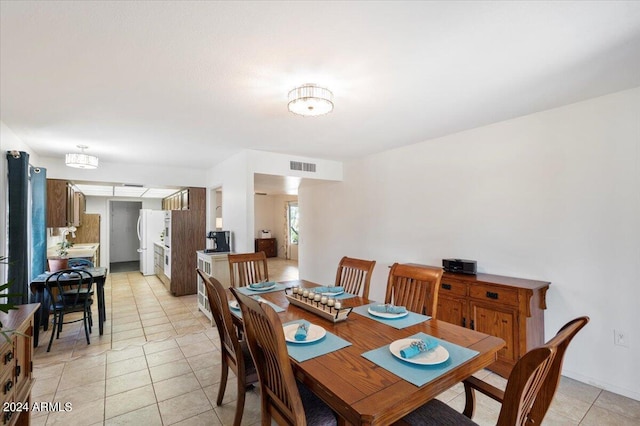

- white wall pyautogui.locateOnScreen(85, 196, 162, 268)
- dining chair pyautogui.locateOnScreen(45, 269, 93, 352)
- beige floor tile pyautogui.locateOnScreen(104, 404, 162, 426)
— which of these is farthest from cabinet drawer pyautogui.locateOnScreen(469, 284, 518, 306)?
white wall pyautogui.locateOnScreen(85, 196, 162, 268)

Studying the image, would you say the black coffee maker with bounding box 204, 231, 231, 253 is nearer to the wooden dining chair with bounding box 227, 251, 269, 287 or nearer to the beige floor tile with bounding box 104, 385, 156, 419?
the wooden dining chair with bounding box 227, 251, 269, 287

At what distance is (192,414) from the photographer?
214cm

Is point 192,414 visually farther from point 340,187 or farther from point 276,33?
point 340,187

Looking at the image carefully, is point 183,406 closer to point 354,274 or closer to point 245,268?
point 245,268

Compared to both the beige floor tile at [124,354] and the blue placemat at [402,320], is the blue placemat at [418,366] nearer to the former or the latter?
the blue placemat at [402,320]

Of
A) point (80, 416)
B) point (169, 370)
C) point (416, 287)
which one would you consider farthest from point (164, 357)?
point (416, 287)

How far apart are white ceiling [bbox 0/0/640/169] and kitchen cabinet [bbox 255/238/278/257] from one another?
7.04 meters

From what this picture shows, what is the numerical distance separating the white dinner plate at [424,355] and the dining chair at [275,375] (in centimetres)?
45

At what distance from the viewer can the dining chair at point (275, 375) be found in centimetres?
120

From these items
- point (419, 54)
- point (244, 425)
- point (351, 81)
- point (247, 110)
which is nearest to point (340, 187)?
point (247, 110)

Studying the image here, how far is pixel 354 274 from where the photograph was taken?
9.11 feet

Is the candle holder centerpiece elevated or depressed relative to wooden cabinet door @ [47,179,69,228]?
depressed

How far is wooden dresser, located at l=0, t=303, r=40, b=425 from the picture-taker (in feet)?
4.70

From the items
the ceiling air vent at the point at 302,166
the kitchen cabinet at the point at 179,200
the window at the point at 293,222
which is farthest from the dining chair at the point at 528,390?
the window at the point at 293,222
